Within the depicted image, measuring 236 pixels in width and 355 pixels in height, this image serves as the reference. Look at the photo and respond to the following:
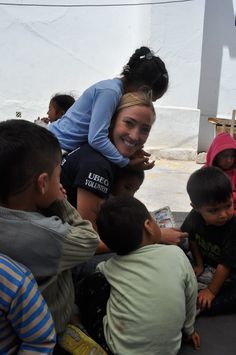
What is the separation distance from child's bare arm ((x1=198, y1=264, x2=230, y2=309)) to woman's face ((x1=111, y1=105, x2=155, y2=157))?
0.65 m

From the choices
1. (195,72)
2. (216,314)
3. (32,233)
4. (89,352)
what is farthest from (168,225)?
(195,72)

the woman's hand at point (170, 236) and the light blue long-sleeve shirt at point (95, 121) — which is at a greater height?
the light blue long-sleeve shirt at point (95, 121)

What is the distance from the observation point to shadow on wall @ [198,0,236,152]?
26.1ft

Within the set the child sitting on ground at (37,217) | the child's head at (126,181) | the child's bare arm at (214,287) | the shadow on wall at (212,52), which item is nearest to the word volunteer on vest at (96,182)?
the child's head at (126,181)

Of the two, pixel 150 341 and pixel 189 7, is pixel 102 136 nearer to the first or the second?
pixel 150 341

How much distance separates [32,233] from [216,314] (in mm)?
1044

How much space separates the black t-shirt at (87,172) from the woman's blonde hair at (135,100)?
0.81 ft

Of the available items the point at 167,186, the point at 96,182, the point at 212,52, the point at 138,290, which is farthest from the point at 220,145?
the point at 212,52

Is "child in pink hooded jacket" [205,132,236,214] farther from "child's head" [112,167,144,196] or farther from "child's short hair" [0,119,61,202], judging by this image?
"child's short hair" [0,119,61,202]

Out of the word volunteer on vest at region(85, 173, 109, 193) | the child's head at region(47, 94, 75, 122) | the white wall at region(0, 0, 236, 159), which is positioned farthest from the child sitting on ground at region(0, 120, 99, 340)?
the white wall at region(0, 0, 236, 159)

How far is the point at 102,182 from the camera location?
64.8 inches

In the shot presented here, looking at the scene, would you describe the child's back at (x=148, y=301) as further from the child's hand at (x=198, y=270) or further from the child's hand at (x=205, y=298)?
the child's hand at (x=198, y=270)

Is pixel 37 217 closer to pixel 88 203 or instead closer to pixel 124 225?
pixel 124 225

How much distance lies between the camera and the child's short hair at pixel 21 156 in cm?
106
